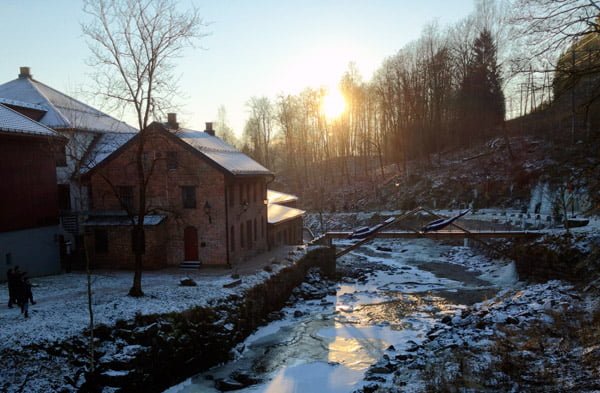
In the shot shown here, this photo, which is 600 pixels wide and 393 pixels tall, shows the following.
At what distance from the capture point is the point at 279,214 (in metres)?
37.5

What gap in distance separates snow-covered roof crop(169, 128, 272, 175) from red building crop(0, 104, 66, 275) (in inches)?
283

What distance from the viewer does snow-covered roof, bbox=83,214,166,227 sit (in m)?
25.4

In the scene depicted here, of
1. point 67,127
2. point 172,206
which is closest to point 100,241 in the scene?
point 172,206

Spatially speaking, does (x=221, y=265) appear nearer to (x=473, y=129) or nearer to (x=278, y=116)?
(x=473, y=129)

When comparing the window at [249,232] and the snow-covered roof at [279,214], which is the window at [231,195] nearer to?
the window at [249,232]

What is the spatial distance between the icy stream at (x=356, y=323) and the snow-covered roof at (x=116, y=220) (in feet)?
30.4

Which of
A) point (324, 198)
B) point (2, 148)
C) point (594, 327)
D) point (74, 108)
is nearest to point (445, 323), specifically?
point (594, 327)

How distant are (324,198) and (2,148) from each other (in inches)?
1786

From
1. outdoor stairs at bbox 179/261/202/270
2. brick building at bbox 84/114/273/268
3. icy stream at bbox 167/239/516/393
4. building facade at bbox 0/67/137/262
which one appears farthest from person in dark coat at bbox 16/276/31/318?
building facade at bbox 0/67/137/262

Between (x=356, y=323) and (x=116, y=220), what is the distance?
1526 centimetres

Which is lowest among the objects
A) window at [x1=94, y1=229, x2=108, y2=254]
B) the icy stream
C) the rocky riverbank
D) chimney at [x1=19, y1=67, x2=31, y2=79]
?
the icy stream

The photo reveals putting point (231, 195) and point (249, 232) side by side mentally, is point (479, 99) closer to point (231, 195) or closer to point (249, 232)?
point (249, 232)

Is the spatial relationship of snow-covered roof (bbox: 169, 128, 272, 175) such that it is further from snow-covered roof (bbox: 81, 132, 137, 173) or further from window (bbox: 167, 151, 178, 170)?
snow-covered roof (bbox: 81, 132, 137, 173)

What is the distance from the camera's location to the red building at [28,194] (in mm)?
21250
